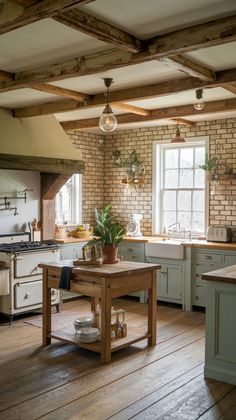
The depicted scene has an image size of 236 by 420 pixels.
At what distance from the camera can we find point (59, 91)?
505 cm

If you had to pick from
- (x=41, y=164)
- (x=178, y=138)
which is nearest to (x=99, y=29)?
(x=41, y=164)

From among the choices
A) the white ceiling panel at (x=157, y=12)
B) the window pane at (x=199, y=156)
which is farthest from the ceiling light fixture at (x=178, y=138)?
the white ceiling panel at (x=157, y=12)

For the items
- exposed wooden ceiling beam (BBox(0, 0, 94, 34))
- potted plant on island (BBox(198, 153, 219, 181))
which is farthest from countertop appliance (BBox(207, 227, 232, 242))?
exposed wooden ceiling beam (BBox(0, 0, 94, 34))

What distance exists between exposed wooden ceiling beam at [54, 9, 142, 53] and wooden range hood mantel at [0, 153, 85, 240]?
305 cm

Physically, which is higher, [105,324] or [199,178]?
[199,178]

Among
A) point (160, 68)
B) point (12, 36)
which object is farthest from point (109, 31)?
point (160, 68)

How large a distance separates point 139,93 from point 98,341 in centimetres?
265

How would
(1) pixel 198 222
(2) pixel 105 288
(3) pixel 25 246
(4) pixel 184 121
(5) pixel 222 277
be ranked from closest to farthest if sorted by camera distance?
(5) pixel 222 277
(2) pixel 105 288
(3) pixel 25 246
(4) pixel 184 121
(1) pixel 198 222

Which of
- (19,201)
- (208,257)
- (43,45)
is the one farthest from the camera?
(19,201)

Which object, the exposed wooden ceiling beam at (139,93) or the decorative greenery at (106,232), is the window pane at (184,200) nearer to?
the exposed wooden ceiling beam at (139,93)

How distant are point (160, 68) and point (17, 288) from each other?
327cm

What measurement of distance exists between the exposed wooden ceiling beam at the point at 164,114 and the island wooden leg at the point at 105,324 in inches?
109

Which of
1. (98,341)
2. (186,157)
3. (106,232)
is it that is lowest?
(98,341)

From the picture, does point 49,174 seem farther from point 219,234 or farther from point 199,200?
point 219,234
